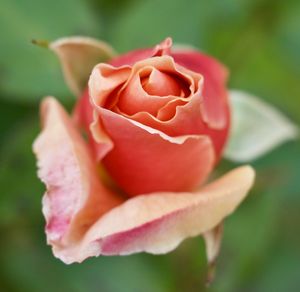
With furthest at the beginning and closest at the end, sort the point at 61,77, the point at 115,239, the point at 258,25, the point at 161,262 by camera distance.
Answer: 1. the point at 258,25
2. the point at 61,77
3. the point at 161,262
4. the point at 115,239

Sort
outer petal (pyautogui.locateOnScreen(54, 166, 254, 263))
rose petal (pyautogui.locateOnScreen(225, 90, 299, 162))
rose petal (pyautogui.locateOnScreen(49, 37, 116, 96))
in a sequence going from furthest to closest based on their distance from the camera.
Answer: rose petal (pyautogui.locateOnScreen(225, 90, 299, 162)) → rose petal (pyautogui.locateOnScreen(49, 37, 116, 96)) → outer petal (pyautogui.locateOnScreen(54, 166, 254, 263))

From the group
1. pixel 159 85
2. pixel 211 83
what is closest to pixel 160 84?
pixel 159 85

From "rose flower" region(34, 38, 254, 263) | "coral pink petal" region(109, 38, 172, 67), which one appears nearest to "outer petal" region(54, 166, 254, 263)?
"rose flower" region(34, 38, 254, 263)

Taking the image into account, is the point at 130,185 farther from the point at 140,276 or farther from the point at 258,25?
the point at 258,25

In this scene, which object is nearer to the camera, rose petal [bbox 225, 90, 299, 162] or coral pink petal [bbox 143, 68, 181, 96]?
coral pink petal [bbox 143, 68, 181, 96]

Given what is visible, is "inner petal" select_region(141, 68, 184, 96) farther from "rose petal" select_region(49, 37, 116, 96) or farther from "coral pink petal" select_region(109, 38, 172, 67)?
"rose petal" select_region(49, 37, 116, 96)

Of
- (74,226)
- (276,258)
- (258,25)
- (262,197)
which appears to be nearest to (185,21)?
(258,25)
